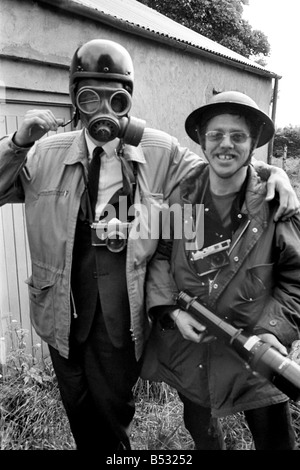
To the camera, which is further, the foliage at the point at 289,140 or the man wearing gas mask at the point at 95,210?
the foliage at the point at 289,140

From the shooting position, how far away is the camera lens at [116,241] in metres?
2.10

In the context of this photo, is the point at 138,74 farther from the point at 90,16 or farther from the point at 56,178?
the point at 56,178

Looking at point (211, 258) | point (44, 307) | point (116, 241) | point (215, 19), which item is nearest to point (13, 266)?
point (44, 307)

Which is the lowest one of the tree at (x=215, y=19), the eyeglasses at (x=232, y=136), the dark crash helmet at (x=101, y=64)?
the eyeglasses at (x=232, y=136)

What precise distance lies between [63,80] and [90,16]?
0.78 meters

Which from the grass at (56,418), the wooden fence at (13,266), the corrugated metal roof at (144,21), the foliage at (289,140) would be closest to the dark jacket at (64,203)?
the grass at (56,418)

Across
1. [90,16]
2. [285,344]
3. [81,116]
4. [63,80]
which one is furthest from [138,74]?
[285,344]

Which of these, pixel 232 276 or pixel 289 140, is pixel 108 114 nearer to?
pixel 232 276

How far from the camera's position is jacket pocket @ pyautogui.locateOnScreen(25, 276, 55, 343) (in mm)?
2230

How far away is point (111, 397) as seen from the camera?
2301 millimetres

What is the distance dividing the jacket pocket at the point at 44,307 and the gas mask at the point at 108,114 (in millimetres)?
758

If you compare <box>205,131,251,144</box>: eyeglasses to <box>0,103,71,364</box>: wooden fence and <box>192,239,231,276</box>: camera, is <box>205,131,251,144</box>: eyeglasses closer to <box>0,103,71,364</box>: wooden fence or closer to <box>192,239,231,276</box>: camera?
<box>192,239,231,276</box>: camera

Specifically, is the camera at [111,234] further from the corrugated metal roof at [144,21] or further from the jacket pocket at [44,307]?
the corrugated metal roof at [144,21]

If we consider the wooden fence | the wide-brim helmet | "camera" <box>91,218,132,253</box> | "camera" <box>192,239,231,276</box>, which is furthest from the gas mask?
the wooden fence
